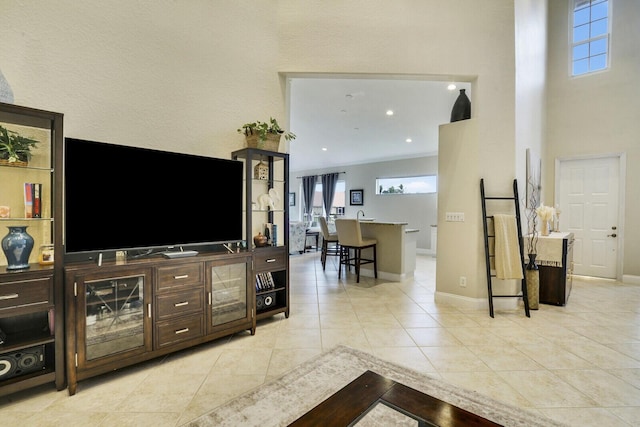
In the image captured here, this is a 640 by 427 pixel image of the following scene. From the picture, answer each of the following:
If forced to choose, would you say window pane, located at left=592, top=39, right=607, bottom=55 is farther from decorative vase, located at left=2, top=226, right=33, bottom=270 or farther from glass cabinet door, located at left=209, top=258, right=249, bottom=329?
decorative vase, located at left=2, top=226, right=33, bottom=270

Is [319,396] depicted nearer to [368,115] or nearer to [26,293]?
[26,293]

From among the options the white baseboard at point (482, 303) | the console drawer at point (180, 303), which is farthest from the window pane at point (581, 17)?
the console drawer at point (180, 303)

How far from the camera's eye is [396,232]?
512cm

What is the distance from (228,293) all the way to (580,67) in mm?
7032

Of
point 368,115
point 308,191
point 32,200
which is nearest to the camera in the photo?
point 32,200

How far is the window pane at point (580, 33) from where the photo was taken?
5.40 m

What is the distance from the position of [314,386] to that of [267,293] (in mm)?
1313

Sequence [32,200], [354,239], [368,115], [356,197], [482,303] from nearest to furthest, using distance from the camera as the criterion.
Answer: [32,200]
[482,303]
[354,239]
[368,115]
[356,197]

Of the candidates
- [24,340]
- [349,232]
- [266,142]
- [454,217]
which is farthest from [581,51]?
[24,340]

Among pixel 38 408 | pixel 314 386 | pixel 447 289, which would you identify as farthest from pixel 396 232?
pixel 38 408

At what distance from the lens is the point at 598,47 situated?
17.3 feet

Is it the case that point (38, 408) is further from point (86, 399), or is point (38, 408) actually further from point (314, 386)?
point (314, 386)

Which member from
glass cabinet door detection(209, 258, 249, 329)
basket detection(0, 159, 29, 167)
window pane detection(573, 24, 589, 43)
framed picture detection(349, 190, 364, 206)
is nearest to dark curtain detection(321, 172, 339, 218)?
framed picture detection(349, 190, 364, 206)

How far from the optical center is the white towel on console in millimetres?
3426
